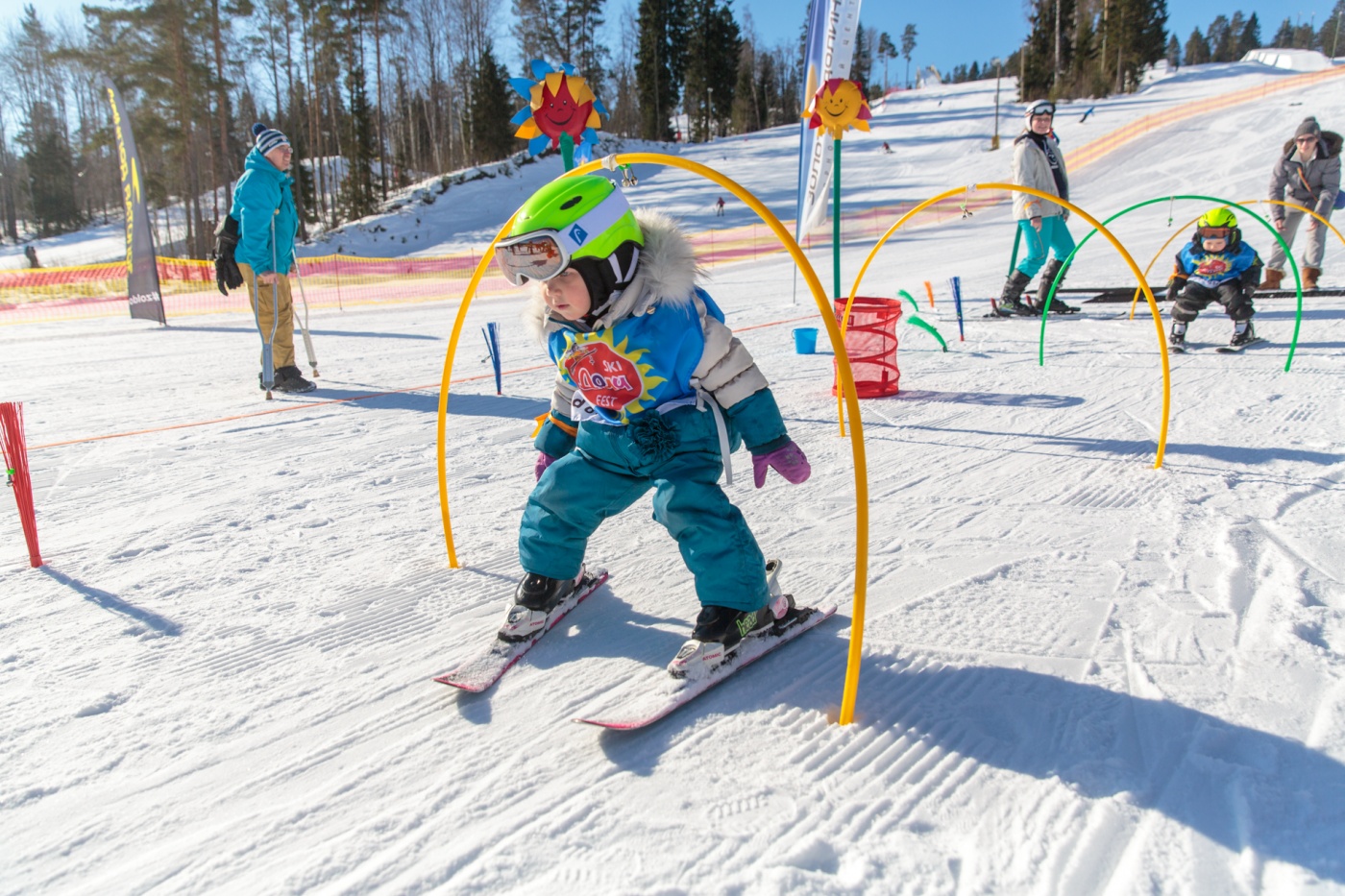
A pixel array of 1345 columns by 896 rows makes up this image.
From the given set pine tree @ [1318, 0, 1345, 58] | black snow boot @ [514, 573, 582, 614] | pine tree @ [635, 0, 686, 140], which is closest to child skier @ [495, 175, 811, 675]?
black snow boot @ [514, 573, 582, 614]

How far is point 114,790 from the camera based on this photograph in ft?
6.57

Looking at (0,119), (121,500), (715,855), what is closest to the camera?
(715,855)

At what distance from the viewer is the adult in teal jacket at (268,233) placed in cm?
630

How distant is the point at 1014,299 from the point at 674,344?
303 inches

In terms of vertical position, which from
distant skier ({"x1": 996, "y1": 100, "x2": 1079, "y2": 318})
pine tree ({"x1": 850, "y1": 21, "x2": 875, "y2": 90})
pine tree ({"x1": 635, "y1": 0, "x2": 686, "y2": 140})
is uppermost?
pine tree ({"x1": 850, "y1": 21, "x2": 875, "y2": 90})

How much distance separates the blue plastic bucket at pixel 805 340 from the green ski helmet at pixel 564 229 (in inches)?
202

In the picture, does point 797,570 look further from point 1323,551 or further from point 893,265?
point 893,265

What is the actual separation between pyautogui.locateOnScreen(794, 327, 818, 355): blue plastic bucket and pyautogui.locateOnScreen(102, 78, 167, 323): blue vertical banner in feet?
32.6

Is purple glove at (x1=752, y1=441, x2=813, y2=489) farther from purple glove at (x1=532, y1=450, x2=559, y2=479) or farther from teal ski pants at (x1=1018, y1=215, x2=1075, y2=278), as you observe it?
teal ski pants at (x1=1018, y1=215, x2=1075, y2=278)

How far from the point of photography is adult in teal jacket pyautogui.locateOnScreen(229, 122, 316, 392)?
248 inches

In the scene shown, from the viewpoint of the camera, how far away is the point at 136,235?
11695 mm

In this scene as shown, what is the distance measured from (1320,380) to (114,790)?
731 centimetres

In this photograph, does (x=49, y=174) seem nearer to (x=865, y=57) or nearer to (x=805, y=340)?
(x=805, y=340)

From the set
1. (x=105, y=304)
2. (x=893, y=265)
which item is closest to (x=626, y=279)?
(x=893, y=265)
